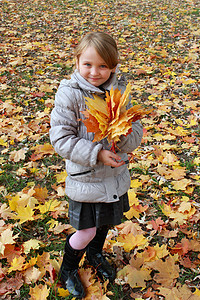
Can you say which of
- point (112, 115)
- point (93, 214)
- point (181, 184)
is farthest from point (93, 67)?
point (181, 184)

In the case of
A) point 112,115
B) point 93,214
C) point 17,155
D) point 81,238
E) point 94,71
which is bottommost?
point 17,155

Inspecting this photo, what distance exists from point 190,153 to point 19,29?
552 cm

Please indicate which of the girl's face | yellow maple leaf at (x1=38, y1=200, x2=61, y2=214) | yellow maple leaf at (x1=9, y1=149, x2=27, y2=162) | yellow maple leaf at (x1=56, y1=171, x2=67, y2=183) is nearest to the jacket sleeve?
the girl's face

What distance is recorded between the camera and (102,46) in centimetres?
148

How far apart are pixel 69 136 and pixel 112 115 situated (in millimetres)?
308

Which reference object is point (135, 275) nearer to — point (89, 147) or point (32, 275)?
point (32, 275)

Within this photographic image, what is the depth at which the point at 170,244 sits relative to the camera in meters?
2.35

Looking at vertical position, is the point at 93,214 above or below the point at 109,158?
below

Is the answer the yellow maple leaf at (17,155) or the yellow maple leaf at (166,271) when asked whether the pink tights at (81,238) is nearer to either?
the yellow maple leaf at (166,271)

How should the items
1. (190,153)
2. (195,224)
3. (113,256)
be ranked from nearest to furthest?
(113,256)
(195,224)
(190,153)

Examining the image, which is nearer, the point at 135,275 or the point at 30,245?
the point at 135,275

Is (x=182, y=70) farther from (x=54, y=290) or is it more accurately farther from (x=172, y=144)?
(x=54, y=290)

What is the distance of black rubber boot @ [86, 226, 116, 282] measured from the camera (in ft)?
6.81

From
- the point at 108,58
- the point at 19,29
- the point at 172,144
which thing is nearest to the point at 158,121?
the point at 172,144
